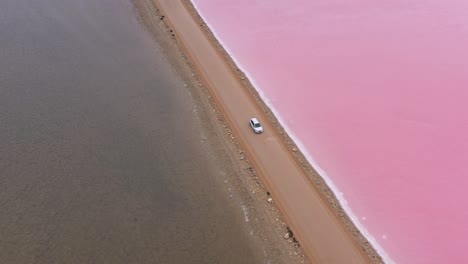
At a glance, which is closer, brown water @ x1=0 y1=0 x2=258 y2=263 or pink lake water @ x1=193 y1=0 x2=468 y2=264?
brown water @ x1=0 y1=0 x2=258 y2=263

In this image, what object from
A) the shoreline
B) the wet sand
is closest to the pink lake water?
the shoreline

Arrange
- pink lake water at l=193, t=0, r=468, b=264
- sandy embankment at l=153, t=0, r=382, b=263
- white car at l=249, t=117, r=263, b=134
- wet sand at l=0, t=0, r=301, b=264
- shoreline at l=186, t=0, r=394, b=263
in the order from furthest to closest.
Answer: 1. white car at l=249, t=117, r=263, b=134
2. pink lake water at l=193, t=0, r=468, b=264
3. wet sand at l=0, t=0, r=301, b=264
4. shoreline at l=186, t=0, r=394, b=263
5. sandy embankment at l=153, t=0, r=382, b=263

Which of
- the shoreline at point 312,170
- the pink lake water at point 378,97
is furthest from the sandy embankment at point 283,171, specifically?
the pink lake water at point 378,97

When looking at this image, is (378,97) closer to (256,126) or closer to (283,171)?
(256,126)

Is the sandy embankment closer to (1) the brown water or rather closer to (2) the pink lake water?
(2) the pink lake water

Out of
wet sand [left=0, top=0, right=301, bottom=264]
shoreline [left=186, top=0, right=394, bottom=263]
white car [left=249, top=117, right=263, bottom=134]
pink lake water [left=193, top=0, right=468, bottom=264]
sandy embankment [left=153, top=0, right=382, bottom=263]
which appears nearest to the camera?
sandy embankment [left=153, top=0, right=382, bottom=263]

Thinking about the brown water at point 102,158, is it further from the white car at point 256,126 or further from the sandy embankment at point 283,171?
the white car at point 256,126

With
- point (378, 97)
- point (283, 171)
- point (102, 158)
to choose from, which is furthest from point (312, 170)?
point (102, 158)
